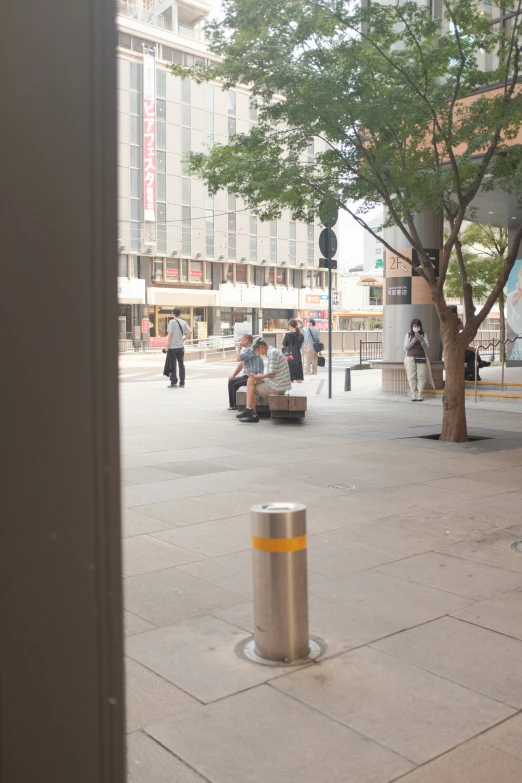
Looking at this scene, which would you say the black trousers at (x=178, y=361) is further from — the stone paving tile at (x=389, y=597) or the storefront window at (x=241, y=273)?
the storefront window at (x=241, y=273)

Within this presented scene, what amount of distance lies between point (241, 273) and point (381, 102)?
2108 inches

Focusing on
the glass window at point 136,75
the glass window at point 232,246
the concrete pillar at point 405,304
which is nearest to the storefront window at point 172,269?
the glass window at point 232,246

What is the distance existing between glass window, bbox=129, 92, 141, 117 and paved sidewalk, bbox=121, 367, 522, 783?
50.0 meters

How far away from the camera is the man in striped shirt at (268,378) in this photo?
1289 centimetres

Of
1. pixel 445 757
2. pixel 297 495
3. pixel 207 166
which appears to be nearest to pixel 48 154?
pixel 445 757

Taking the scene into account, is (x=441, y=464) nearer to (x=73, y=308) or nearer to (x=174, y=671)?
(x=174, y=671)

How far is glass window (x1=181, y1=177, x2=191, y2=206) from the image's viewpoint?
57.9 metres

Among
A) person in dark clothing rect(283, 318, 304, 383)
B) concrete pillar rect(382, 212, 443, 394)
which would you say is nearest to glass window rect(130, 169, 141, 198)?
person in dark clothing rect(283, 318, 304, 383)

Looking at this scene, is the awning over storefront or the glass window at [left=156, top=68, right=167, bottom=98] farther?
the glass window at [left=156, top=68, right=167, bottom=98]

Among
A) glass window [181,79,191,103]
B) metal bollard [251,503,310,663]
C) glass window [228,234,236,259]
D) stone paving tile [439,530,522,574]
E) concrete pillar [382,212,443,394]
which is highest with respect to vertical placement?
glass window [181,79,191,103]

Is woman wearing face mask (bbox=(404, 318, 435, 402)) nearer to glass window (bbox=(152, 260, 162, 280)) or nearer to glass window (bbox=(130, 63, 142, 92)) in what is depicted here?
glass window (bbox=(152, 260, 162, 280))

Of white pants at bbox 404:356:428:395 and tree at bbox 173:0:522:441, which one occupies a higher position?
tree at bbox 173:0:522:441

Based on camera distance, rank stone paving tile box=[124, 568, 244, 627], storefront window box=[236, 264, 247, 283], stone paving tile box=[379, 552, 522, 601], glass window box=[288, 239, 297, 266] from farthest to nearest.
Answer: glass window box=[288, 239, 297, 266]
storefront window box=[236, 264, 247, 283]
stone paving tile box=[379, 552, 522, 601]
stone paving tile box=[124, 568, 244, 627]

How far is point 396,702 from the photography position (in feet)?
11.4
